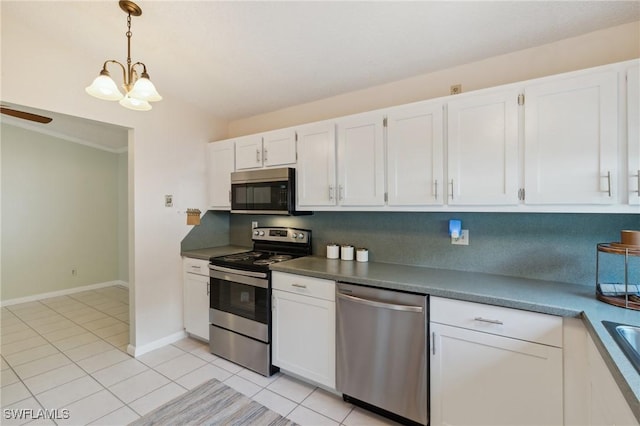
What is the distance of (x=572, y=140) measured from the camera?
5.23 ft

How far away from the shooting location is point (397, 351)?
1.80 meters

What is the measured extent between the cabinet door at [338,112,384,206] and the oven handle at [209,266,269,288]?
97cm

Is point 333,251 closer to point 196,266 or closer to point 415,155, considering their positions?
point 415,155

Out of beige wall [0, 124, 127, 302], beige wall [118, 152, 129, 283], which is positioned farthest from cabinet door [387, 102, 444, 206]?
beige wall [0, 124, 127, 302]

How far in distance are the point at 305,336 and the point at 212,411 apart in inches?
32.2

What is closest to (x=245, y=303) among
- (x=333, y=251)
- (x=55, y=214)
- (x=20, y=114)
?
(x=333, y=251)

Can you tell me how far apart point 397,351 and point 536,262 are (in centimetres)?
113

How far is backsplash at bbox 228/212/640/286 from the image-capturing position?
177cm

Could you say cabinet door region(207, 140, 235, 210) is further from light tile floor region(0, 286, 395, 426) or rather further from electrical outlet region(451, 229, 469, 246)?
electrical outlet region(451, 229, 469, 246)

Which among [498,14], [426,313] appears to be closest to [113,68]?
[498,14]

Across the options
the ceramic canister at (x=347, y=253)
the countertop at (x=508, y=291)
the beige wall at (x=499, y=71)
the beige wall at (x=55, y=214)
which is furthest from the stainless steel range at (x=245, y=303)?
the beige wall at (x=55, y=214)

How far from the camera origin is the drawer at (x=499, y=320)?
55.7 inches

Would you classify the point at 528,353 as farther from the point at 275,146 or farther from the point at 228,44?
the point at 228,44

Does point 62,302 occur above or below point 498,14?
below
